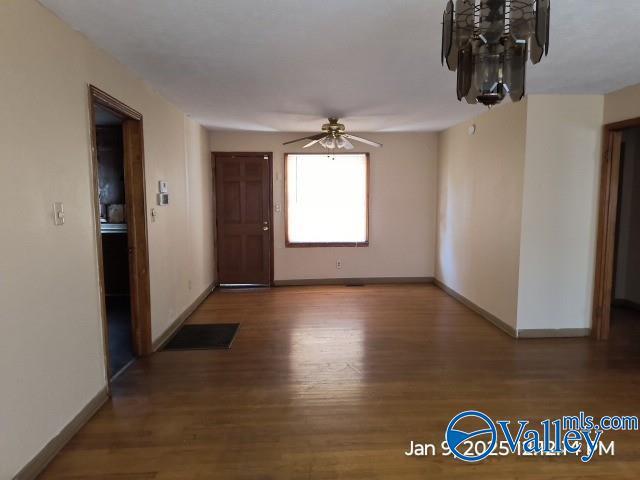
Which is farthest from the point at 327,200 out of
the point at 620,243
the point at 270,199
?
the point at 620,243

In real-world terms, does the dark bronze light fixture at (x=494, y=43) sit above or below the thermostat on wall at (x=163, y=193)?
above

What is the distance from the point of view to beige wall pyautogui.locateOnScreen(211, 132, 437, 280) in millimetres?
6430

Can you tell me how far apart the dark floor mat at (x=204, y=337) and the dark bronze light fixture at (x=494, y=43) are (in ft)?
10.5

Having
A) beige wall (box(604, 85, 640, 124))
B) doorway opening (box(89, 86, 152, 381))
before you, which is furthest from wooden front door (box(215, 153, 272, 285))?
beige wall (box(604, 85, 640, 124))

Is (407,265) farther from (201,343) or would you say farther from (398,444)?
(398,444)

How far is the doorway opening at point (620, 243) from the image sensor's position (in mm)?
3875

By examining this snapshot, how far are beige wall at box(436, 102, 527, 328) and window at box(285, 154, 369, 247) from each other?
4.25 ft

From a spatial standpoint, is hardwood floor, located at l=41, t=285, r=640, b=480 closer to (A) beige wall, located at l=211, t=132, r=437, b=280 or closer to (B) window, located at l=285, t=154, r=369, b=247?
(A) beige wall, located at l=211, t=132, r=437, b=280

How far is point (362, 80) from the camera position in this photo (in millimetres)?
3393

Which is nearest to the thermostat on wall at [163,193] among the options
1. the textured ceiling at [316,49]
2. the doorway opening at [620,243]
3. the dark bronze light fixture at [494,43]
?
the textured ceiling at [316,49]

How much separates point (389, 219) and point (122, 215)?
3.92m

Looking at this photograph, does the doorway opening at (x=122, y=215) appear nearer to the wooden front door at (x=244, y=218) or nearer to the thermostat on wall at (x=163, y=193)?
the thermostat on wall at (x=163, y=193)

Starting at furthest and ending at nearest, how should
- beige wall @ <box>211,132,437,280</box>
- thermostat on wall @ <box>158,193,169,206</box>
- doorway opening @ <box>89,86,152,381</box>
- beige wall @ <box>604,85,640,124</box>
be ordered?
beige wall @ <box>211,132,437,280</box> → thermostat on wall @ <box>158,193,169,206</box> → beige wall @ <box>604,85,640,124</box> → doorway opening @ <box>89,86,152,381</box>

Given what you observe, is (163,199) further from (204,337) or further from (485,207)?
(485,207)
